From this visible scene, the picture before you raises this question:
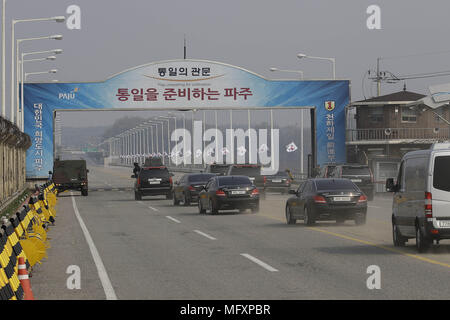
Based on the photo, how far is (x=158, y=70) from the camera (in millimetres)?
60062

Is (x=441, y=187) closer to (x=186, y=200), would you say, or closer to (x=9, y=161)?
(x=186, y=200)

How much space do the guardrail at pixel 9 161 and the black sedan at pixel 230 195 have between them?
7.64m

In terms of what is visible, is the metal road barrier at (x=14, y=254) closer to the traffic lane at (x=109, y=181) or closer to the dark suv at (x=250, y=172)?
the dark suv at (x=250, y=172)

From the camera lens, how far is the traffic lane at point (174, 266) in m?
12.4

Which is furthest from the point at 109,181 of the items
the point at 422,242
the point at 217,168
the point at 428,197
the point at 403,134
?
the point at 428,197

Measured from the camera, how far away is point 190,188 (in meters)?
39.7

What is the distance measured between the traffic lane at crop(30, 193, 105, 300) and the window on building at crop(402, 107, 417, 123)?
1763 inches

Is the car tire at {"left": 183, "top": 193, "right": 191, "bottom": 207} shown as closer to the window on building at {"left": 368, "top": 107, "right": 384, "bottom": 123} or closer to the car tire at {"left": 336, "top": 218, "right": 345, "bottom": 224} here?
the car tire at {"left": 336, "top": 218, "right": 345, "bottom": 224}

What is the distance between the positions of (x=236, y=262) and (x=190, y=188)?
2345 centimetres

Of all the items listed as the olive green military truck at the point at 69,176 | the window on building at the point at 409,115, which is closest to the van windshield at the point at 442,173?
the olive green military truck at the point at 69,176

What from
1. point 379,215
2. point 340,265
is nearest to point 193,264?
point 340,265

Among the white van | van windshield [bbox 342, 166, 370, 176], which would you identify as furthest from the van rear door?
van windshield [bbox 342, 166, 370, 176]
